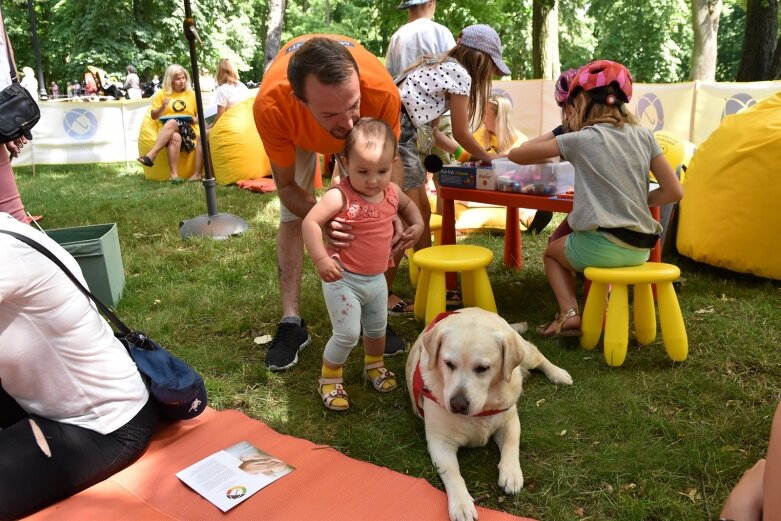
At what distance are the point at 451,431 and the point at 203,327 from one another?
225 centimetres

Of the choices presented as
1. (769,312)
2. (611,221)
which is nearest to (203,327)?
(611,221)

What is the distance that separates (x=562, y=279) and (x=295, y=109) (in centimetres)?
196

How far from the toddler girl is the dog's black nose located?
2.34 feet

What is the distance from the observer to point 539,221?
6285 millimetres

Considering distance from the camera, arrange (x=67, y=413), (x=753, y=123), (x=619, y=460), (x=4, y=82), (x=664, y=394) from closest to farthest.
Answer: (x=67, y=413)
(x=619, y=460)
(x=664, y=394)
(x=4, y=82)
(x=753, y=123)

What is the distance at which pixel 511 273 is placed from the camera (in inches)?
203

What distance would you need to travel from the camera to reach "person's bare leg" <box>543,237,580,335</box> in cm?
379

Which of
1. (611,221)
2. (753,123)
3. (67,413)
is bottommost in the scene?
(67,413)

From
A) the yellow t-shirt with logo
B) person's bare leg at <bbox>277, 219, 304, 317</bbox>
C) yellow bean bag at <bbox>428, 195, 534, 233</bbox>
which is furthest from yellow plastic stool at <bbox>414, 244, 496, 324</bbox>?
the yellow t-shirt with logo

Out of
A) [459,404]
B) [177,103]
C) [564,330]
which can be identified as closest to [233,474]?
[459,404]

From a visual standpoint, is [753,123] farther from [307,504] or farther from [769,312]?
[307,504]

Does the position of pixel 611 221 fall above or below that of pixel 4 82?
below

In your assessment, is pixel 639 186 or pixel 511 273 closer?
pixel 639 186

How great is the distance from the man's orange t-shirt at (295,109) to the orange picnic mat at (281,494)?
1.59 meters
